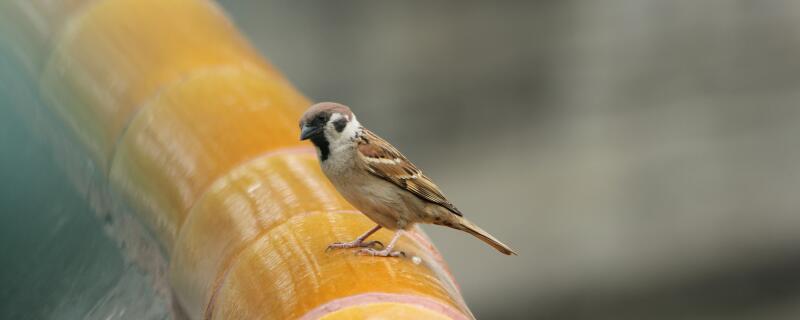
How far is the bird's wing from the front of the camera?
8.99ft

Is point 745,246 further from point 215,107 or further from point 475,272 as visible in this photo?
point 215,107

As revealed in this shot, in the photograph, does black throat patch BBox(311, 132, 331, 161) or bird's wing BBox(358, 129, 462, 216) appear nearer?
black throat patch BBox(311, 132, 331, 161)

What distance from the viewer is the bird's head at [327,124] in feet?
7.90

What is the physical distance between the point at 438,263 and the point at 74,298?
2.41ft

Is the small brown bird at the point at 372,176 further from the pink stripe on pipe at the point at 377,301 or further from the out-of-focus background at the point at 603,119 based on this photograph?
the out-of-focus background at the point at 603,119

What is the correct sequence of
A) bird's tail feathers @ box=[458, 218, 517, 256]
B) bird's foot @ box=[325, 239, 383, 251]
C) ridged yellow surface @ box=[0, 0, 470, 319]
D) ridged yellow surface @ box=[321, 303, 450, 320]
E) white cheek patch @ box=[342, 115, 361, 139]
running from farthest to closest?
bird's tail feathers @ box=[458, 218, 517, 256]
white cheek patch @ box=[342, 115, 361, 139]
bird's foot @ box=[325, 239, 383, 251]
ridged yellow surface @ box=[0, 0, 470, 319]
ridged yellow surface @ box=[321, 303, 450, 320]

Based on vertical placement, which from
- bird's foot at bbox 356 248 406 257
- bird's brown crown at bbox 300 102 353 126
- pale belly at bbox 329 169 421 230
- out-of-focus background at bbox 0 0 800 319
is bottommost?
bird's foot at bbox 356 248 406 257

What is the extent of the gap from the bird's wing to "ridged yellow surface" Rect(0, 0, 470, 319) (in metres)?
0.17

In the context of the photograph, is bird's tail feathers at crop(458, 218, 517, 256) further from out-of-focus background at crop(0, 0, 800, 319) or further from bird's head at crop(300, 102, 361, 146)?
out-of-focus background at crop(0, 0, 800, 319)

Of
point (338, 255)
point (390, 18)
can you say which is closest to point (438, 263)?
point (338, 255)

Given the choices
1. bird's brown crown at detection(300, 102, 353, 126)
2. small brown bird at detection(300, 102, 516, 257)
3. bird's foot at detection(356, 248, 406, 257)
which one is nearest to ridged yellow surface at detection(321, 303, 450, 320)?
bird's foot at detection(356, 248, 406, 257)

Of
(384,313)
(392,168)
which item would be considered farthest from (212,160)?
(384,313)

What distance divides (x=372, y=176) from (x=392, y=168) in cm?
5

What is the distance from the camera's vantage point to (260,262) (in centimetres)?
183
